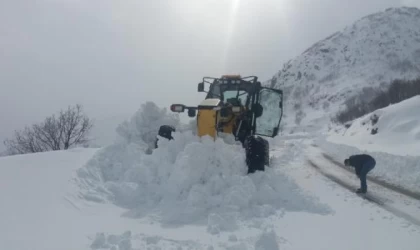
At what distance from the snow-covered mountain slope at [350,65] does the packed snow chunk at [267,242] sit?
72.3 meters

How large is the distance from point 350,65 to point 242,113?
109313mm

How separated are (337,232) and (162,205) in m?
2.76

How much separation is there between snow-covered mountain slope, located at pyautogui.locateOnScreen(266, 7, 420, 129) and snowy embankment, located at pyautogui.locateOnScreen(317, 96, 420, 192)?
52.9m

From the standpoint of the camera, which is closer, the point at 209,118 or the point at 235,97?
the point at 209,118

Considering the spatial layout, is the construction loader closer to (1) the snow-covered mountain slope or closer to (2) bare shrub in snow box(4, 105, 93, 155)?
(2) bare shrub in snow box(4, 105, 93, 155)

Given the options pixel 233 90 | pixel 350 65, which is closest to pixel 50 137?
pixel 233 90

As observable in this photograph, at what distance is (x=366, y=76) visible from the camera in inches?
3858

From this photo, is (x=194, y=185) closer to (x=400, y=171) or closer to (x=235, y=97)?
(x=235, y=97)

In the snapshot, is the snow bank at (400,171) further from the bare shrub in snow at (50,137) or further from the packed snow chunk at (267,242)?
the bare shrub in snow at (50,137)

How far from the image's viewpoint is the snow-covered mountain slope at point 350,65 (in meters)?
89.4

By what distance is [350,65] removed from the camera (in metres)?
108

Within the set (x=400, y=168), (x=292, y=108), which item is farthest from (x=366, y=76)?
(x=400, y=168)

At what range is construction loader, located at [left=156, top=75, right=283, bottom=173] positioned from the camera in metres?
7.69

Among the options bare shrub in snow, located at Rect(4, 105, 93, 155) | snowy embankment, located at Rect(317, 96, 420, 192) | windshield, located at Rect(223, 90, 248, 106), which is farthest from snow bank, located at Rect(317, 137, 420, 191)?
bare shrub in snow, located at Rect(4, 105, 93, 155)
